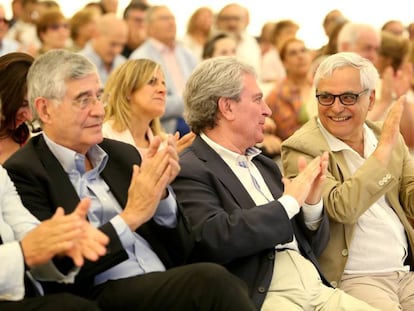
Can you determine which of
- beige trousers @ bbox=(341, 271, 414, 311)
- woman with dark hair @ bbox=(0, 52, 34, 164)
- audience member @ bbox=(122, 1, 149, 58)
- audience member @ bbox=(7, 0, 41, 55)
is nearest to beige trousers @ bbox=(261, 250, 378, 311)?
beige trousers @ bbox=(341, 271, 414, 311)

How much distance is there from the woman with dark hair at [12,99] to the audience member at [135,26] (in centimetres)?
401

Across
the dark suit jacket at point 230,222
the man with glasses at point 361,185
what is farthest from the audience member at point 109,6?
the dark suit jacket at point 230,222

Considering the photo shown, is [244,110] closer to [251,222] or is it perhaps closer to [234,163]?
[234,163]

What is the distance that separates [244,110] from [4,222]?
0.99 metres

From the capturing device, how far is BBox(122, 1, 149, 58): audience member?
745 centimetres

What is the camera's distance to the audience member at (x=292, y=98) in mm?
5641

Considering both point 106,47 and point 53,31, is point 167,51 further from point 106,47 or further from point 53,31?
point 53,31

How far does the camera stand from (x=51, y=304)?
2.40 metres

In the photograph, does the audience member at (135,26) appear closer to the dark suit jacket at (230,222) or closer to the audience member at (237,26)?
the audience member at (237,26)

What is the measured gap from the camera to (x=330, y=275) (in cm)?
329

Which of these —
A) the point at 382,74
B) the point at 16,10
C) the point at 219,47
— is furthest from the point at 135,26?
the point at 382,74

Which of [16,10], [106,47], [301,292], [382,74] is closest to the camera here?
[301,292]

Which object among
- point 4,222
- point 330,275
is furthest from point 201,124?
point 4,222

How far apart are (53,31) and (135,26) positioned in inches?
40.1
